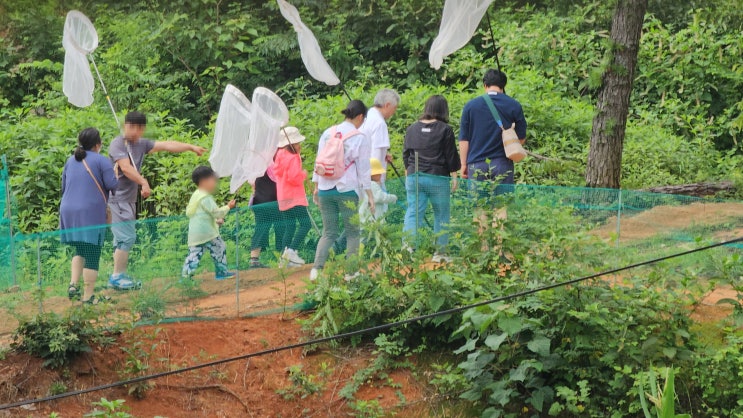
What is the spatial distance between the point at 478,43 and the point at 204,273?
11.0 metres

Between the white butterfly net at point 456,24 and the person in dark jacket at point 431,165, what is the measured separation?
445 millimetres

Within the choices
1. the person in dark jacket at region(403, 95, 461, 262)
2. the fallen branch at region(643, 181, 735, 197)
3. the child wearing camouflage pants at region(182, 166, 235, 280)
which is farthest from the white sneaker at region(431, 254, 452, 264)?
the fallen branch at region(643, 181, 735, 197)

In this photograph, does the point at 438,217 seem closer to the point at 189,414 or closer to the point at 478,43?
the point at 189,414

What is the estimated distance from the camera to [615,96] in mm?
10625

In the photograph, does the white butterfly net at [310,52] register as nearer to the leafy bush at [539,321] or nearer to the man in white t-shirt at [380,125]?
the man in white t-shirt at [380,125]

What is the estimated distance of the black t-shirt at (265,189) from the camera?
9.89 meters

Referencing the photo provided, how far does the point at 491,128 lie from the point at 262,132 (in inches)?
82.5

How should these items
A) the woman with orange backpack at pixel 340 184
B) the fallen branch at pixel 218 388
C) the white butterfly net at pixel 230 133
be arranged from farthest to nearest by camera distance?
the white butterfly net at pixel 230 133 → the woman with orange backpack at pixel 340 184 → the fallen branch at pixel 218 388

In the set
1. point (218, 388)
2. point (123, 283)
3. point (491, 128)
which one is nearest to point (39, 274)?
point (123, 283)

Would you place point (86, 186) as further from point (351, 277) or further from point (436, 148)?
point (436, 148)

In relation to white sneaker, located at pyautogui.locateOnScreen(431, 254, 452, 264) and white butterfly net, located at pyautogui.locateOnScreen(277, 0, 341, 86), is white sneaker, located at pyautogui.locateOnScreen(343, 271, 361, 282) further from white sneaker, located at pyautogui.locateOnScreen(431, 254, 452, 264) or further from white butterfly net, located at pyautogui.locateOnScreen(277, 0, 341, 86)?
white butterfly net, located at pyautogui.locateOnScreen(277, 0, 341, 86)

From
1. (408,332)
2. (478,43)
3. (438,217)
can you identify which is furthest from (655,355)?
(478,43)

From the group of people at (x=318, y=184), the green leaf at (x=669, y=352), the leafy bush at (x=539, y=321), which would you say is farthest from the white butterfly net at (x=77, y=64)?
the green leaf at (x=669, y=352)

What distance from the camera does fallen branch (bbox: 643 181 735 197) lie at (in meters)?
12.8
